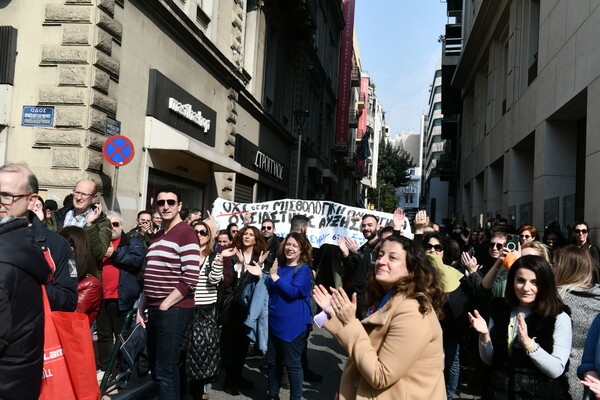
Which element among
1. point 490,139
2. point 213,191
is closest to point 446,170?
point 490,139

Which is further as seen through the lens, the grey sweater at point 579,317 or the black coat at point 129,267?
the black coat at point 129,267

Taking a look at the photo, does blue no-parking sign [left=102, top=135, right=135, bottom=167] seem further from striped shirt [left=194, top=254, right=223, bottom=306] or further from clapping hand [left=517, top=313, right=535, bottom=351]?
clapping hand [left=517, top=313, right=535, bottom=351]

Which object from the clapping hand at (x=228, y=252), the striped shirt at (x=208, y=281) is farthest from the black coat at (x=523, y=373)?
the clapping hand at (x=228, y=252)

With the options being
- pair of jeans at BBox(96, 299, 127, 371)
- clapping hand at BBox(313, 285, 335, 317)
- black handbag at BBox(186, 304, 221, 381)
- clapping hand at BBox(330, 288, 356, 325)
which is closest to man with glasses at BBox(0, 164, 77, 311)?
clapping hand at BBox(313, 285, 335, 317)

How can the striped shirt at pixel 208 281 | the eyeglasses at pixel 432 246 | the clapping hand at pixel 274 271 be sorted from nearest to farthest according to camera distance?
the clapping hand at pixel 274 271 < the striped shirt at pixel 208 281 < the eyeglasses at pixel 432 246

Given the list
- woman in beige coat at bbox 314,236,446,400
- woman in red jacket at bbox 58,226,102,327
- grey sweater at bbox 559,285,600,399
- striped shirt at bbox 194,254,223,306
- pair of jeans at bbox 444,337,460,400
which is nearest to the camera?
woman in beige coat at bbox 314,236,446,400

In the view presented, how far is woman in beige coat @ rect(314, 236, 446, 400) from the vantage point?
2.74m

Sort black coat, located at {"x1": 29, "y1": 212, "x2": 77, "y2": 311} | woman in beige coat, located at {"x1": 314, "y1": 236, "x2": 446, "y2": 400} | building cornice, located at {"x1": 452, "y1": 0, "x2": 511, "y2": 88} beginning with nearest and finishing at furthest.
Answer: woman in beige coat, located at {"x1": 314, "y1": 236, "x2": 446, "y2": 400} < black coat, located at {"x1": 29, "y1": 212, "x2": 77, "y2": 311} < building cornice, located at {"x1": 452, "y1": 0, "x2": 511, "y2": 88}

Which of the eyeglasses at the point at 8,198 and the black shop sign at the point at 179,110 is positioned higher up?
the black shop sign at the point at 179,110

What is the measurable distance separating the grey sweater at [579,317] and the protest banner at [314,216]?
5880 mm

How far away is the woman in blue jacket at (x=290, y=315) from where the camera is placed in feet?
17.8

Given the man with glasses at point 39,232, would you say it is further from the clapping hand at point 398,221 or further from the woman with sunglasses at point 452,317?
the clapping hand at point 398,221

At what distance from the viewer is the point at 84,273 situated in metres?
4.46

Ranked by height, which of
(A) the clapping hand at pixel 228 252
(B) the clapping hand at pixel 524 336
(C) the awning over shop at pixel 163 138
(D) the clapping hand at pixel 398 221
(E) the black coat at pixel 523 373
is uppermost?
(C) the awning over shop at pixel 163 138
